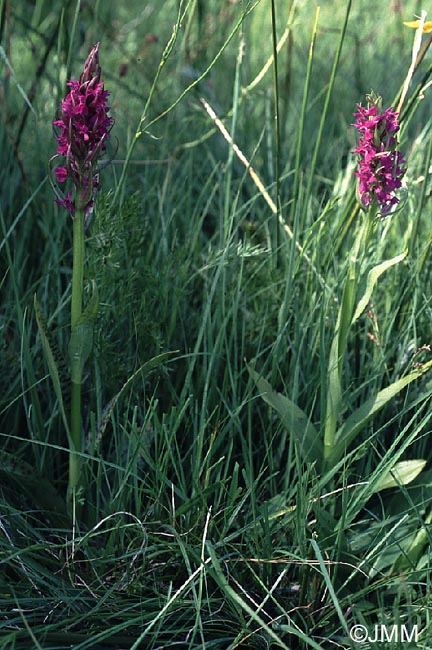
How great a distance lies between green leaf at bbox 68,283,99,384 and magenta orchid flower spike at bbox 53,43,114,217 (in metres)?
0.14

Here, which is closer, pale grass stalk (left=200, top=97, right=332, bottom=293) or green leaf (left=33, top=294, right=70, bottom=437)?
green leaf (left=33, top=294, right=70, bottom=437)

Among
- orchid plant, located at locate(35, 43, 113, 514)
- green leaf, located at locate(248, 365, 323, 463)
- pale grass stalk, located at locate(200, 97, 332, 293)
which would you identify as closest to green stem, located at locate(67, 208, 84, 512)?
orchid plant, located at locate(35, 43, 113, 514)

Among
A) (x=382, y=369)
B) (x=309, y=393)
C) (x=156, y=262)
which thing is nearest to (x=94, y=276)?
(x=156, y=262)

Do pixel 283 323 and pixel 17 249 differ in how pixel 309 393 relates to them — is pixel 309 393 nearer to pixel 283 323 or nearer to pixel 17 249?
pixel 283 323

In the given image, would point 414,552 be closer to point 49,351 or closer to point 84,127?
point 49,351

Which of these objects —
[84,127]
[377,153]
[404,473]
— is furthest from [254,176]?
[404,473]

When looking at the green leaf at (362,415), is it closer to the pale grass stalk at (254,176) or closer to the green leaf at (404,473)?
the green leaf at (404,473)

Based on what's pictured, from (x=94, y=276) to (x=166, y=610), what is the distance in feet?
1.55

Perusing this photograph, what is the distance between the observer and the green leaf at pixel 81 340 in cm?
100

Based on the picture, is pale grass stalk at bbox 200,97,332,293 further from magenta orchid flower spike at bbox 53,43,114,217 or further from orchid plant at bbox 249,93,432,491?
magenta orchid flower spike at bbox 53,43,114,217

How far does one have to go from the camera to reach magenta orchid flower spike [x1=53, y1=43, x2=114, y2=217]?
0.90 m

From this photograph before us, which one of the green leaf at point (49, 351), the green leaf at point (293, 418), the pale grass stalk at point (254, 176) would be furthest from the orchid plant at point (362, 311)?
the green leaf at point (49, 351)

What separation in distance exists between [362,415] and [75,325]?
41 cm

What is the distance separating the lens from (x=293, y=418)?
1062 millimetres
